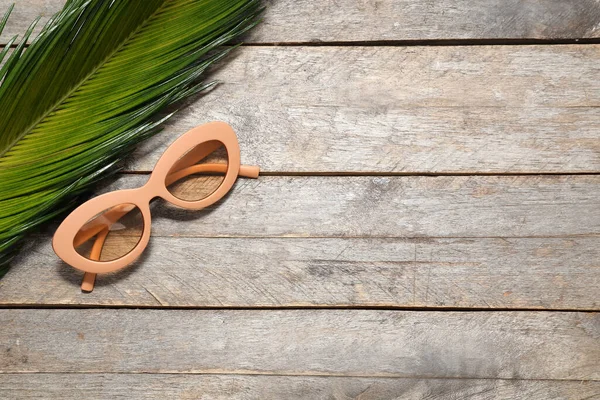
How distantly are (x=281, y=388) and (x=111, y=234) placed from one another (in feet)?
0.90

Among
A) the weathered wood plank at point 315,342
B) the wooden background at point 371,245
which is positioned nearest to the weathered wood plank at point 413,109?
the wooden background at point 371,245

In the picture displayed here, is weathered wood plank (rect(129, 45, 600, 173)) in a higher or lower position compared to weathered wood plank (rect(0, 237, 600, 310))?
higher

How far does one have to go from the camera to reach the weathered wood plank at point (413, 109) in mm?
800

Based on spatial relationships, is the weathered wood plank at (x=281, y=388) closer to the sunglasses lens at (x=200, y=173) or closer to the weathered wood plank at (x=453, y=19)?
the sunglasses lens at (x=200, y=173)

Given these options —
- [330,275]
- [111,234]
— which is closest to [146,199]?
[111,234]

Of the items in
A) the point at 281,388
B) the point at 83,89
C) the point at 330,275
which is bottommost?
the point at 281,388

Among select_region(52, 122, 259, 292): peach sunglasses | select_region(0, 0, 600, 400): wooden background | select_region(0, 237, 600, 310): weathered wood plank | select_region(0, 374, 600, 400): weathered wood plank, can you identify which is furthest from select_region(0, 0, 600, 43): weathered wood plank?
select_region(0, 374, 600, 400): weathered wood plank

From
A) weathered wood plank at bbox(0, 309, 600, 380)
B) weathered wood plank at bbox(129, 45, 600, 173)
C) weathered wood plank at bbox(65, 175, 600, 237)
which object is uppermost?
weathered wood plank at bbox(129, 45, 600, 173)

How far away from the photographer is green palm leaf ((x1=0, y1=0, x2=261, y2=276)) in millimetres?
726

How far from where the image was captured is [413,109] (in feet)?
2.64

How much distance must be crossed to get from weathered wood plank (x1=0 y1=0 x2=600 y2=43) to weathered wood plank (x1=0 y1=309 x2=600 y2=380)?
345mm

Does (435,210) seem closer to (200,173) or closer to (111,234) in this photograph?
(200,173)

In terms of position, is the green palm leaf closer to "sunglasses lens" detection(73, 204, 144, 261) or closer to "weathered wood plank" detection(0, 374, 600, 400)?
"sunglasses lens" detection(73, 204, 144, 261)

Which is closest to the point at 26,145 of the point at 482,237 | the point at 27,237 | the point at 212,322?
the point at 27,237
